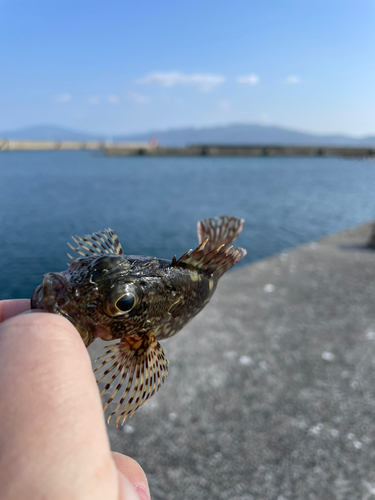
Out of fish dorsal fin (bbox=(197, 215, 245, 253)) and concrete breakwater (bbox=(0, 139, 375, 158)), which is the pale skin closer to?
fish dorsal fin (bbox=(197, 215, 245, 253))

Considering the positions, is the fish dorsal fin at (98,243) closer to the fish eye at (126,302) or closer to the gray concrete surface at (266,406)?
the fish eye at (126,302)

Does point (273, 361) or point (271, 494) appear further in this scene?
point (273, 361)

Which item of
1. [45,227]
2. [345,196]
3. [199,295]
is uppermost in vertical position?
[199,295]

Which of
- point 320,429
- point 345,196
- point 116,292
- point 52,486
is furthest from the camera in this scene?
point 345,196

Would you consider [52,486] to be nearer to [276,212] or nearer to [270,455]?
[270,455]

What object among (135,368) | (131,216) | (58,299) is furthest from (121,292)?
(131,216)

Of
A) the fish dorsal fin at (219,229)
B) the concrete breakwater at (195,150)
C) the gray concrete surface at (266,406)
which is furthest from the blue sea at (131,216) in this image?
the concrete breakwater at (195,150)

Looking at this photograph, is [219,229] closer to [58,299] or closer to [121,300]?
[121,300]

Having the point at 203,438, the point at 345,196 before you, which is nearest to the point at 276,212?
the point at 345,196
